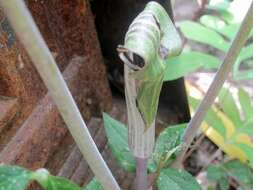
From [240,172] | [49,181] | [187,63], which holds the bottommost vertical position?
[240,172]

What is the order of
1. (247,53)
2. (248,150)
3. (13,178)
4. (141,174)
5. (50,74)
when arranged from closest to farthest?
(50,74) → (13,178) → (141,174) → (248,150) → (247,53)

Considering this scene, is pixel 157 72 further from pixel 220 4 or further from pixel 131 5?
pixel 220 4

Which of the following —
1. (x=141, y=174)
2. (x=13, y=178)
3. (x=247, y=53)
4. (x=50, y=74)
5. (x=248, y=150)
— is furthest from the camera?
(x=247, y=53)

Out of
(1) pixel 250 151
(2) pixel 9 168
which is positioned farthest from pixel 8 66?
(1) pixel 250 151

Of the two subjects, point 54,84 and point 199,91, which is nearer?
point 54,84

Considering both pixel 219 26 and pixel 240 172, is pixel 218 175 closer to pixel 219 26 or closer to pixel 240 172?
pixel 240 172

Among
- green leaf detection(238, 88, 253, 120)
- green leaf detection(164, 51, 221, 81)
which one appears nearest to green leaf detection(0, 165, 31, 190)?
green leaf detection(164, 51, 221, 81)

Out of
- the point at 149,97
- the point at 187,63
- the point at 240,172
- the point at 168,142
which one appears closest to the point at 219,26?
the point at 187,63
